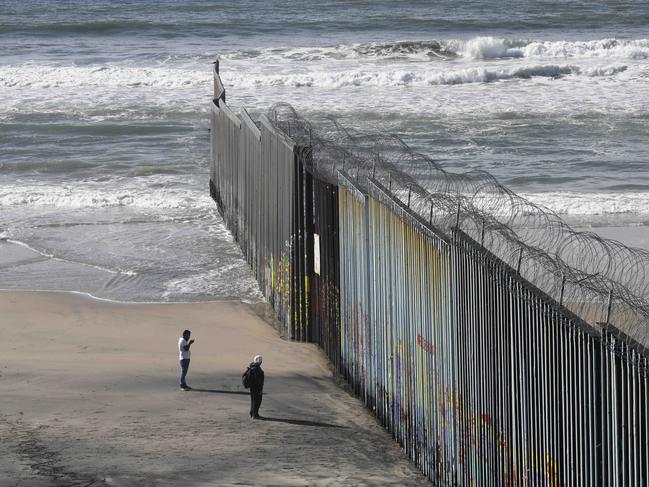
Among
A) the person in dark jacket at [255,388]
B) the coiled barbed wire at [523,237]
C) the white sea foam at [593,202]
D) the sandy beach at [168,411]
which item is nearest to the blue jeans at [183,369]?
the sandy beach at [168,411]

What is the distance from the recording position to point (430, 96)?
132 feet

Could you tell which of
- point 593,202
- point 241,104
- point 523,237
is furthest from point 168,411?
point 241,104

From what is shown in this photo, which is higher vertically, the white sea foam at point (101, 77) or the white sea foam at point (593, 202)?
the white sea foam at point (101, 77)

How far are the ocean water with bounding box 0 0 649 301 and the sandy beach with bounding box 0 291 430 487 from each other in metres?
2.36

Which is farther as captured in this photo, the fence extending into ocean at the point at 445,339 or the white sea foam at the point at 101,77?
the white sea foam at the point at 101,77

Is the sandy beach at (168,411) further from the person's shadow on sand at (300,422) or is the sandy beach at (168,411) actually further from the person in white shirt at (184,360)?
the person in white shirt at (184,360)

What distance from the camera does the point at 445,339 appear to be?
9570 mm

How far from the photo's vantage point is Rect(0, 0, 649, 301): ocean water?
2092 cm

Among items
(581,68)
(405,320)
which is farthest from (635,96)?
(405,320)

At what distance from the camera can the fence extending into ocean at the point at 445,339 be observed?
7.02m

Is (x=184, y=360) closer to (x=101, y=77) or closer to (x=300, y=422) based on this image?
(x=300, y=422)

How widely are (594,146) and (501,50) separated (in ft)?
68.5

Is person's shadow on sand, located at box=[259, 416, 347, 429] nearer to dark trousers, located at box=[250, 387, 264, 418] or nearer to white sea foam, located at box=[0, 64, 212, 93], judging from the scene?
dark trousers, located at box=[250, 387, 264, 418]

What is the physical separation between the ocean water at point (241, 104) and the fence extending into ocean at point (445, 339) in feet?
11.2
